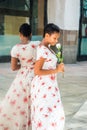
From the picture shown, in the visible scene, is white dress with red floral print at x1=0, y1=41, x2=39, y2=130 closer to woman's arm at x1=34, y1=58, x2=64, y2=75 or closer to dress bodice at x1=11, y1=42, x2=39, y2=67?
dress bodice at x1=11, y1=42, x2=39, y2=67

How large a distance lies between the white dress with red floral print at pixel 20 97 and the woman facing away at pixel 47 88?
344 mm

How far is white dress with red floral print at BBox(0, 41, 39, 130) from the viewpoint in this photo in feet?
13.2

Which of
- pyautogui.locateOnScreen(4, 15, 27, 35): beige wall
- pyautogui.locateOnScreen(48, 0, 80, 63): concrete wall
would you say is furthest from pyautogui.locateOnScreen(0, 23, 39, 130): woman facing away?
pyautogui.locateOnScreen(4, 15, 27, 35): beige wall

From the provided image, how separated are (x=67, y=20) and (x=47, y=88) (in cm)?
990

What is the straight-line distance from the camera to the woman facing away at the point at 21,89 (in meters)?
4.02

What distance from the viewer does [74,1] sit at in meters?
13.3

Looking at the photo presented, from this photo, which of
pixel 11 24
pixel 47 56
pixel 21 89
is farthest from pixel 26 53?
pixel 11 24

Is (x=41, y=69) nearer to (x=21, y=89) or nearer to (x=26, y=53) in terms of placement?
(x=26, y=53)

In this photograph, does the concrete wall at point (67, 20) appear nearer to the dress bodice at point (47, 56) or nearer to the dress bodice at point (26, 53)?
the dress bodice at point (26, 53)

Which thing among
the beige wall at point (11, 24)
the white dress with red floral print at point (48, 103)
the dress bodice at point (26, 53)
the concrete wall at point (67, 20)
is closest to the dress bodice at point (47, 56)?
the white dress with red floral print at point (48, 103)

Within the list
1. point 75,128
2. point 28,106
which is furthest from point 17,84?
point 75,128

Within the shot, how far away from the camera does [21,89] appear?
13.5 feet

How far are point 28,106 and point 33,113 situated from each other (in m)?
0.31

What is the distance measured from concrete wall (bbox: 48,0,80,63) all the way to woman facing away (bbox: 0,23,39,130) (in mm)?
9253
